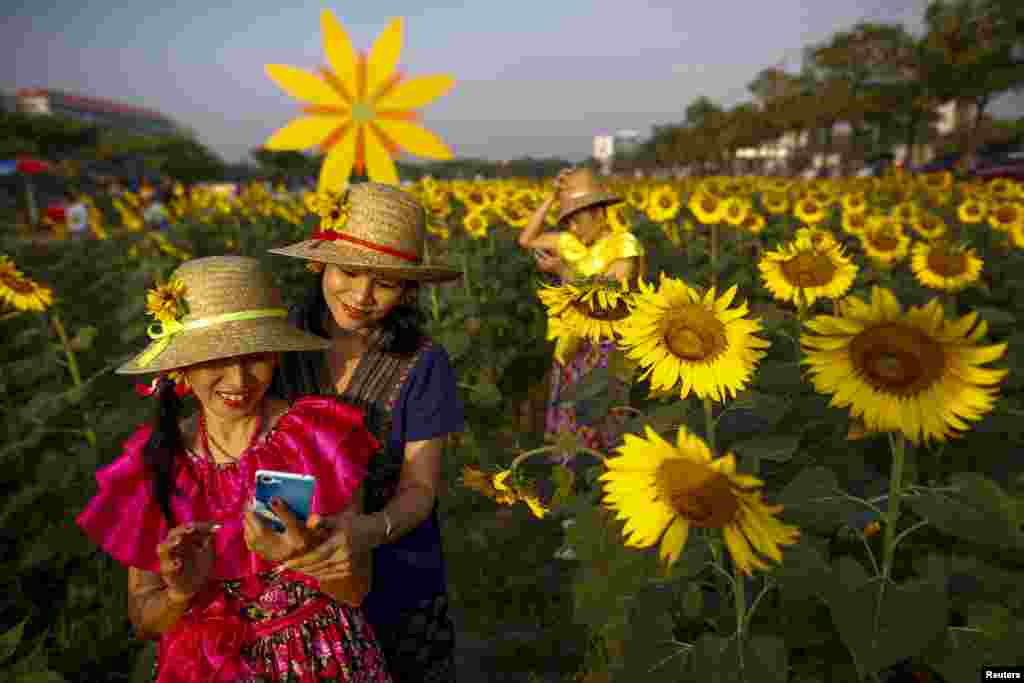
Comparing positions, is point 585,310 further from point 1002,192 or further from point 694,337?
point 1002,192

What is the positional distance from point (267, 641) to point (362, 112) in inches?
48.6

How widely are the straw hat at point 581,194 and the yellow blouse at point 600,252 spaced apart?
0.20m

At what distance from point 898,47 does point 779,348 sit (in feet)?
143

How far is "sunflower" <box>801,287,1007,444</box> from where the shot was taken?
1086mm

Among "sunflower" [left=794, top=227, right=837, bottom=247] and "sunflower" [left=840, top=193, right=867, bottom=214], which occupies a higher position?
"sunflower" [left=794, top=227, right=837, bottom=247]

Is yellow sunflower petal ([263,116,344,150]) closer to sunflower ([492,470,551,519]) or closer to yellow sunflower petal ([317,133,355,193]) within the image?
yellow sunflower petal ([317,133,355,193])

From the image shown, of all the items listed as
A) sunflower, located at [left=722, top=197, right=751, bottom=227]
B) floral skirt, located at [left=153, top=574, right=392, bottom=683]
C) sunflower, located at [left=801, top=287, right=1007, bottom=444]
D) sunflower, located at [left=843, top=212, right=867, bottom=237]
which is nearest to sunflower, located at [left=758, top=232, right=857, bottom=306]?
sunflower, located at [left=801, top=287, right=1007, bottom=444]

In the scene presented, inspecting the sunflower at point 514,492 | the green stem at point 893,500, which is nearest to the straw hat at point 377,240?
the sunflower at point 514,492

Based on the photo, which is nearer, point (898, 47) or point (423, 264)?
point (423, 264)

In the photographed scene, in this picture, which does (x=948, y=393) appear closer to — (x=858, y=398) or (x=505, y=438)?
(x=858, y=398)

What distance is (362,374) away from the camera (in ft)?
6.21

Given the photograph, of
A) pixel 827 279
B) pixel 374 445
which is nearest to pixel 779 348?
pixel 827 279

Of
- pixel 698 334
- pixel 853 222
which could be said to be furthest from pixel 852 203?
pixel 698 334

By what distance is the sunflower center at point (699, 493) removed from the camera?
3.54 feet
